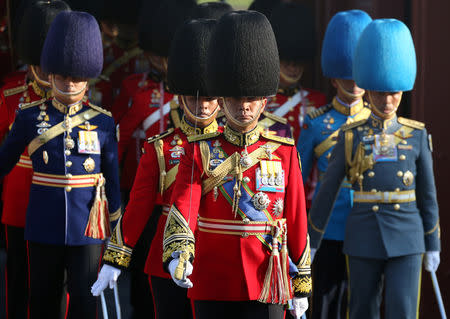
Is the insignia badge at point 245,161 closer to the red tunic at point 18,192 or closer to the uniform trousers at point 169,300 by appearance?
the uniform trousers at point 169,300

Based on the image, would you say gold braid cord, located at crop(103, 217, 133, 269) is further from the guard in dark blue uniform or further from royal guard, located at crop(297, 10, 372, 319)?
royal guard, located at crop(297, 10, 372, 319)

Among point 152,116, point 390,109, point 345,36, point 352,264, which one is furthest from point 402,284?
point 152,116

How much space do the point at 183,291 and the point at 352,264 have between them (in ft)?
3.24

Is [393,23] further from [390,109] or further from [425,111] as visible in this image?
[425,111]

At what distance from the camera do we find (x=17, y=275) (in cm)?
724

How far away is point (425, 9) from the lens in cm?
741

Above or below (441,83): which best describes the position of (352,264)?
below

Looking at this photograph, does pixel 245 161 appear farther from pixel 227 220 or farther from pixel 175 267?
pixel 175 267

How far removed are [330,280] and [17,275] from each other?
1876mm

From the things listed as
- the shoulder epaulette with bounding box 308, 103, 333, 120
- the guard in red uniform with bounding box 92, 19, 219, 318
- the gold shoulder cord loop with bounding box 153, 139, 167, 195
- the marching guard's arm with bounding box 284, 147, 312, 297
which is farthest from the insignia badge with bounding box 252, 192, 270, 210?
the shoulder epaulette with bounding box 308, 103, 333, 120

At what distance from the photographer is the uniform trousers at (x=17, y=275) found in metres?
7.21

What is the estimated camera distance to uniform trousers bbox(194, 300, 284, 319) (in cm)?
510

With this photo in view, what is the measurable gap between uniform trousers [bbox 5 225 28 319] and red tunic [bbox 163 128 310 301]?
7.46ft

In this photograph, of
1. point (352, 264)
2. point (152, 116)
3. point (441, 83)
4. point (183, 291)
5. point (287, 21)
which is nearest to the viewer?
point (183, 291)
